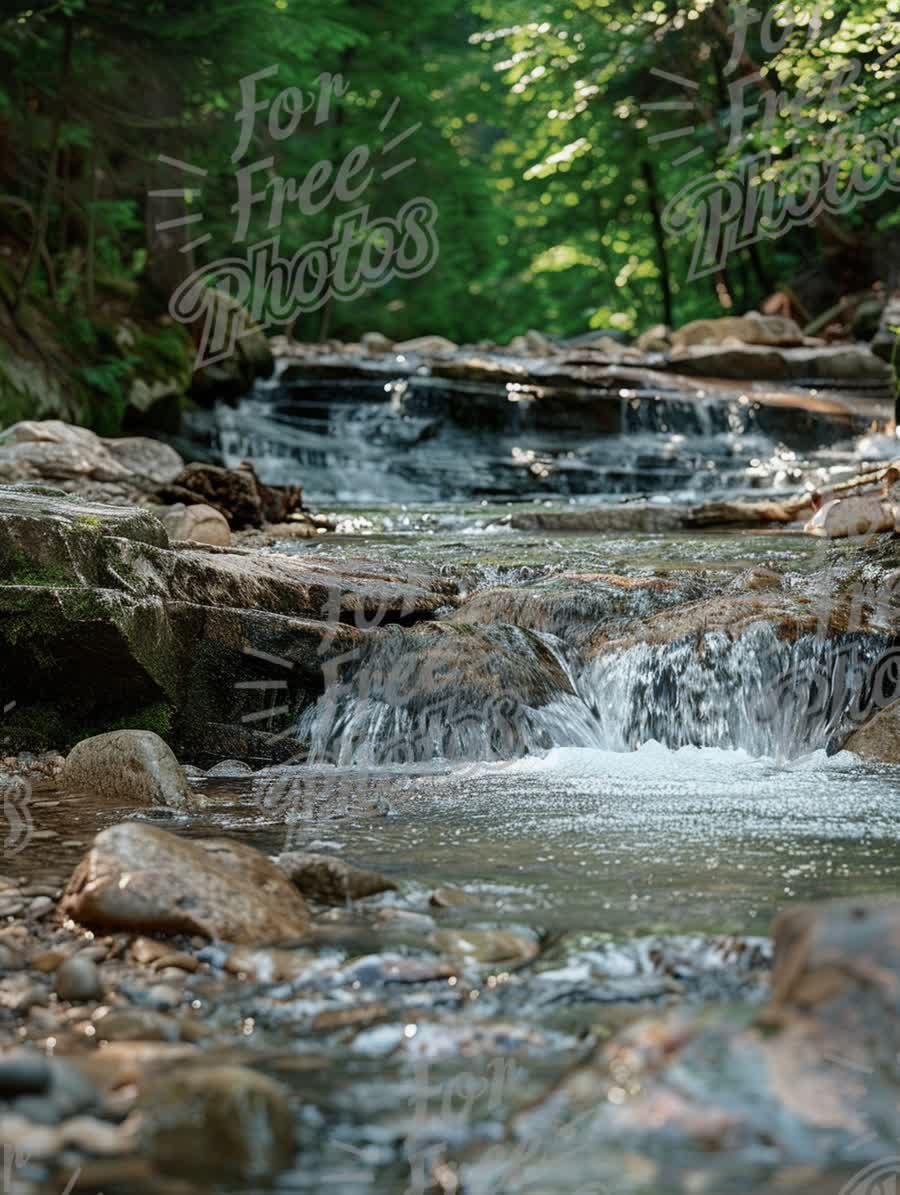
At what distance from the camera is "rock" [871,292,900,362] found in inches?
685

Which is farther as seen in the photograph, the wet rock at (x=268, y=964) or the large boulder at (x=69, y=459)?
the large boulder at (x=69, y=459)

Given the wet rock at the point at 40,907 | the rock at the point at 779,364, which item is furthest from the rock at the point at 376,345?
the wet rock at the point at 40,907

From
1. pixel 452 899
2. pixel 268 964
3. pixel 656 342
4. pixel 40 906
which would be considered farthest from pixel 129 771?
pixel 656 342

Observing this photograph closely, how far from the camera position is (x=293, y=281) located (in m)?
24.2

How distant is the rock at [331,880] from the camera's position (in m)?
3.23

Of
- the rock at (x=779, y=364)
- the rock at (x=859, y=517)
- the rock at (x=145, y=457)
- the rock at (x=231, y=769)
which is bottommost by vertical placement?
the rock at (x=231, y=769)

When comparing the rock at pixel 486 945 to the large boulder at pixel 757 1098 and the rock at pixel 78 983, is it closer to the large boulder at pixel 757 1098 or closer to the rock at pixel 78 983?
the large boulder at pixel 757 1098

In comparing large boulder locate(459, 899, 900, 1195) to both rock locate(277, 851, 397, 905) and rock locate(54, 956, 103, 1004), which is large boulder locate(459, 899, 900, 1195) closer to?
rock locate(54, 956, 103, 1004)

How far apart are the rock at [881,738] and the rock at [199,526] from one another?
4.00 metres

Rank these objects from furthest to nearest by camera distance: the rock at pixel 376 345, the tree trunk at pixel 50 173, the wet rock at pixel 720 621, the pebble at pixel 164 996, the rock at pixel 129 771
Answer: the rock at pixel 376 345, the tree trunk at pixel 50 173, the wet rock at pixel 720 621, the rock at pixel 129 771, the pebble at pixel 164 996

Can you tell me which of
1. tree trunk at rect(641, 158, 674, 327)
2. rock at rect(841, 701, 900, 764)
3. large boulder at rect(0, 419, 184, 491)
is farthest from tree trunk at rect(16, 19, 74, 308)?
tree trunk at rect(641, 158, 674, 327)

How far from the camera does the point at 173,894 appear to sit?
9.69 ft

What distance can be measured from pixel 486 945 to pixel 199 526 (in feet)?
17.6

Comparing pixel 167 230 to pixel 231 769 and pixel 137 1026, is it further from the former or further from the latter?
pixel 137 1026
